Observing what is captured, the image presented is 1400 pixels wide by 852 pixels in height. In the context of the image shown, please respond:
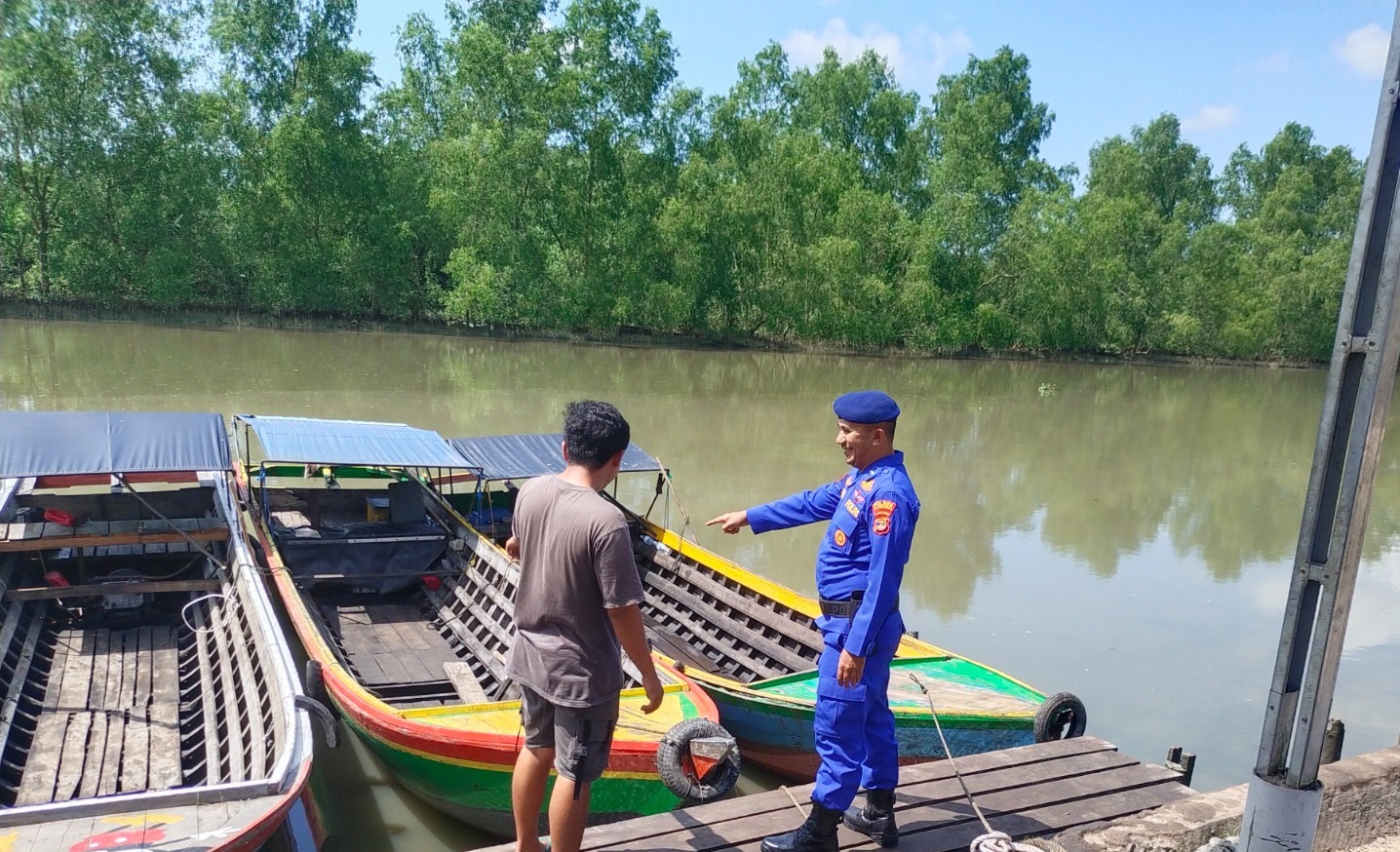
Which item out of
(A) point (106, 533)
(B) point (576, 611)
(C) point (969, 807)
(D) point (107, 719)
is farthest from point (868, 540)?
(A) point (106, 533)

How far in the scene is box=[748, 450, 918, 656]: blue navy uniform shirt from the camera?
9.36 ft

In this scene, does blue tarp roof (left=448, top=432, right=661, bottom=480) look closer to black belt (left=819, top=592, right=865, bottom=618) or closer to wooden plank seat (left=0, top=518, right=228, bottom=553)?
wooden plank seat (left=0, top=518, right=228, bottom=553)

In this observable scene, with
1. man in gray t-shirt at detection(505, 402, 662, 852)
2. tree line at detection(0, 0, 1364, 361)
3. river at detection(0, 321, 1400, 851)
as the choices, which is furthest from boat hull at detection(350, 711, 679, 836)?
tree line at detection(0, 0, 1364, 361)

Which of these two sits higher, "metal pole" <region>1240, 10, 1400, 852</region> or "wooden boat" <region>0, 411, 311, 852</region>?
"metal pole" <region>1240, 10, 1400, 852</region>

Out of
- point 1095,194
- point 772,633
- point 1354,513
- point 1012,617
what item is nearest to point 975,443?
point 1012,617

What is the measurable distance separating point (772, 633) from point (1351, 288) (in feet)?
15.5

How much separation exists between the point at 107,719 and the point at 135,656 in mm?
921

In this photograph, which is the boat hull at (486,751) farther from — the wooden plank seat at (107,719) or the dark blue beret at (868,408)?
the dark blue beret at (868,408)

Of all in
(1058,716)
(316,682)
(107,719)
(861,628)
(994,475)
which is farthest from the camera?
(994,475)

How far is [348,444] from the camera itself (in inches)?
287

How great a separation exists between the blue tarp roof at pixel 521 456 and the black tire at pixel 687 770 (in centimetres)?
410

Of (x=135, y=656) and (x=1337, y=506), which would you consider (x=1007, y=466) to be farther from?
(x=1337, y=506)

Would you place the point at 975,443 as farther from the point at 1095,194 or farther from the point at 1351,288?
the point at 1095,194

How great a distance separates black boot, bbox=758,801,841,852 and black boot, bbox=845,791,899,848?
0.58 feet
